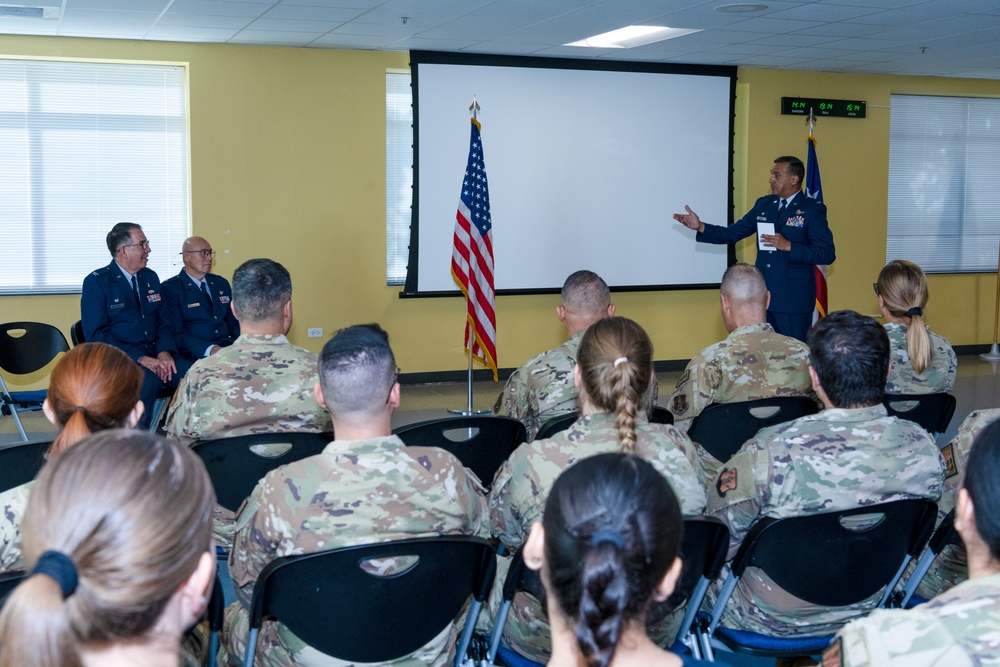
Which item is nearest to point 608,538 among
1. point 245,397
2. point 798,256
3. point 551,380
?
point 245,397

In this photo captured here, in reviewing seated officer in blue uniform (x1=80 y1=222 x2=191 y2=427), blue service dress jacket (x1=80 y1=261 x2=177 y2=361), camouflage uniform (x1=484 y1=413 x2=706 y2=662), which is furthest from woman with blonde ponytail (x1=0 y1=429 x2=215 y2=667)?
blue service dress jacket (x1=80 y1=261 x2=177 y2=361)

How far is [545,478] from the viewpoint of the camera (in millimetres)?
→ 2383

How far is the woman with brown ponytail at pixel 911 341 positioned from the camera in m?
4.00

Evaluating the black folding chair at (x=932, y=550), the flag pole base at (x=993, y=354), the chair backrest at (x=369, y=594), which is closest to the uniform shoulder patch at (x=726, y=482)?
the black folding chair at (x=932, y=550)

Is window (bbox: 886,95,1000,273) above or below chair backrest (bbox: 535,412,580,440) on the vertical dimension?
above

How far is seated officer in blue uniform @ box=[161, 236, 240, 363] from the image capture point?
6051 millimetres

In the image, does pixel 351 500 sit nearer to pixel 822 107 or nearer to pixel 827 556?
pixel 827 556

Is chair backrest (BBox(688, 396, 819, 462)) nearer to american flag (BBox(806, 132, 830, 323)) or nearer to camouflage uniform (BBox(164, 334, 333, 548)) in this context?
camouflage uniform (BBox(164, 334, 333, 548))

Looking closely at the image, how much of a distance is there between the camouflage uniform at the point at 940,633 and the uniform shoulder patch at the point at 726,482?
114cm

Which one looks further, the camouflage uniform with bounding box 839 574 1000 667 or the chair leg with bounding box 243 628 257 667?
the chair leg with bounding box 243 628 257 667

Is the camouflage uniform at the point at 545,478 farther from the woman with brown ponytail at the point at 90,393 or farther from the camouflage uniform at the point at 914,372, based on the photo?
the camouflage uniform at the point at 914,372

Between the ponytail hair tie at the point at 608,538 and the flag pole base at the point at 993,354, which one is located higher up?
the ponytail hair tie at the point at 608,538

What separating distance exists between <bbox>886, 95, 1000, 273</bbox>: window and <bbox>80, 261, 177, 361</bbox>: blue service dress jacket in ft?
24.7

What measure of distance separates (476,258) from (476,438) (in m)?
3.74
